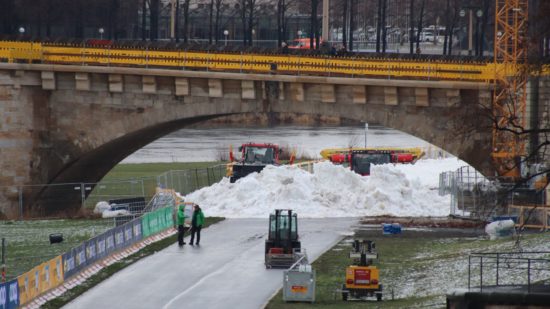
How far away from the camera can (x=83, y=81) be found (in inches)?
2527

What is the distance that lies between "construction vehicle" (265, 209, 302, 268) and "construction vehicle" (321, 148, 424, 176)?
33.5 meters

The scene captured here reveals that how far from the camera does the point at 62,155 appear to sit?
64.8 meters

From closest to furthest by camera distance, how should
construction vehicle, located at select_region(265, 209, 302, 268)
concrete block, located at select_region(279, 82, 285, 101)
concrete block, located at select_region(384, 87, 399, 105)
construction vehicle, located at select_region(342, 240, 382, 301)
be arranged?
construction vehicle, located at select_region(342, 240, 382, 301) → construction vehicle, located at select_region(265, 209, 302, 268) → concrete block, located at select_region(384, 87, 399, 105) → concrete block, located at select_region(279, 82, 285, 101)

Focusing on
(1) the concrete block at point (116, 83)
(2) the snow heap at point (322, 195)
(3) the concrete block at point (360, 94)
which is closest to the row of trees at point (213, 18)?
(1) the concrete block at point (116, 83)

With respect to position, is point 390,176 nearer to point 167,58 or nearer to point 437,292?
point 167,58

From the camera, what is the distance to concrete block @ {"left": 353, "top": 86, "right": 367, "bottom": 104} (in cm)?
6009

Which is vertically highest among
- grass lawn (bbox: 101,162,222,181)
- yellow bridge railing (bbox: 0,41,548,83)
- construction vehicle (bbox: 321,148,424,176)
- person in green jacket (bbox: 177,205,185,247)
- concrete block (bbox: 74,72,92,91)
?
yellow bridge railing (bbox: 0,41,548,83)

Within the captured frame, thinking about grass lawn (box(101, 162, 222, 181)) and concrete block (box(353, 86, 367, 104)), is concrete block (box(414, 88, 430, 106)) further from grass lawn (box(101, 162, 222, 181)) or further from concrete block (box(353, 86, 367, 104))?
grass lawn (box(101, 162, 222, 181))

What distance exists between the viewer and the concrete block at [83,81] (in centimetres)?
6412

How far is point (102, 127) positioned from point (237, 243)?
15960 mm

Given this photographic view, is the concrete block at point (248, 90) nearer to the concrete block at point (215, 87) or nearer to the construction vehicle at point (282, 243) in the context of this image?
the concrete block at point (215, 87)

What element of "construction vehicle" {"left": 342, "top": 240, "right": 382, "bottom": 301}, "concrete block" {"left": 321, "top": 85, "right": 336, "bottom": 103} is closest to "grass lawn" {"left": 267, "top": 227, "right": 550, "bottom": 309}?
"construction vehicle" {"left": 342, "top": 240, "right": 382, "bottom": 301}

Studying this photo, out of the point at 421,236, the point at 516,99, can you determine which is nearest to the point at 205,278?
the point at 421,236

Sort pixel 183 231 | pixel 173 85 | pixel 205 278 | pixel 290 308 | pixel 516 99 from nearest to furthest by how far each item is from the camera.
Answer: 1. pixel 290 308
2. pixel 205 278
3. pixel 183 231
4. pixel 516 99
5. pixel 173 85
